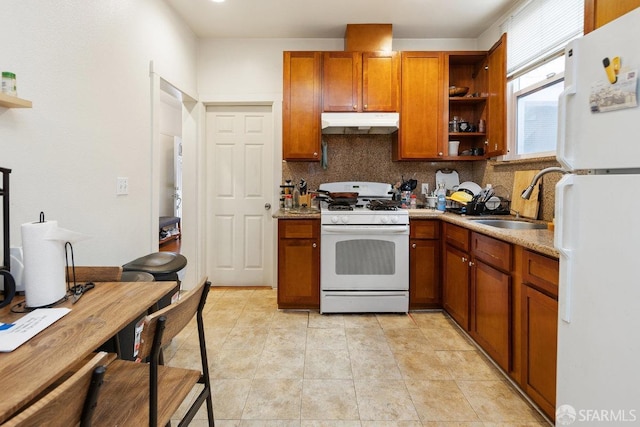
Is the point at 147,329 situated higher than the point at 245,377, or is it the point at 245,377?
the point at 147,329

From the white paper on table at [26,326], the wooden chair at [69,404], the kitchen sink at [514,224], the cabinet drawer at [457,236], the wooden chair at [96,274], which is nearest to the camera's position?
the wooden chair at [69,404]

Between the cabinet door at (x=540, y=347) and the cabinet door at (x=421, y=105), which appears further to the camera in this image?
the cabinet door at (x=421, y=105)

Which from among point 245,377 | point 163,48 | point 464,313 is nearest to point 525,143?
point 464,313

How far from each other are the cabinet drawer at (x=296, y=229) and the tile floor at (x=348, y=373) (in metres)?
0.72

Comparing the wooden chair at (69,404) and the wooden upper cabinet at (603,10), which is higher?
the wooden upper cabinet at (603,10)

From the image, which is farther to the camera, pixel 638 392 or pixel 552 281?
pixel 552 281

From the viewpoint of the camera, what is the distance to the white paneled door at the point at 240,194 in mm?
3973

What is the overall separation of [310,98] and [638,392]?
10.2ft

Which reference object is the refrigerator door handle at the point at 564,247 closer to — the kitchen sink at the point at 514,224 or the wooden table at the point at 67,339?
the kitchen sink at the point at 514,224

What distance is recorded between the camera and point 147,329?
0.94m

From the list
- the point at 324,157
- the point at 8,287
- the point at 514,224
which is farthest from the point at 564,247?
the point at 324,157

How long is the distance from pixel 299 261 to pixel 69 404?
2553 millimetres

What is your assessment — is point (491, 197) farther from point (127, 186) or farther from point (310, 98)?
point (127, 186)

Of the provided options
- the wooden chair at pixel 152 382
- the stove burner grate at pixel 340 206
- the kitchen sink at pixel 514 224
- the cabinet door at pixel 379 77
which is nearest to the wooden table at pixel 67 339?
the wooden chair at pixel 152 382
